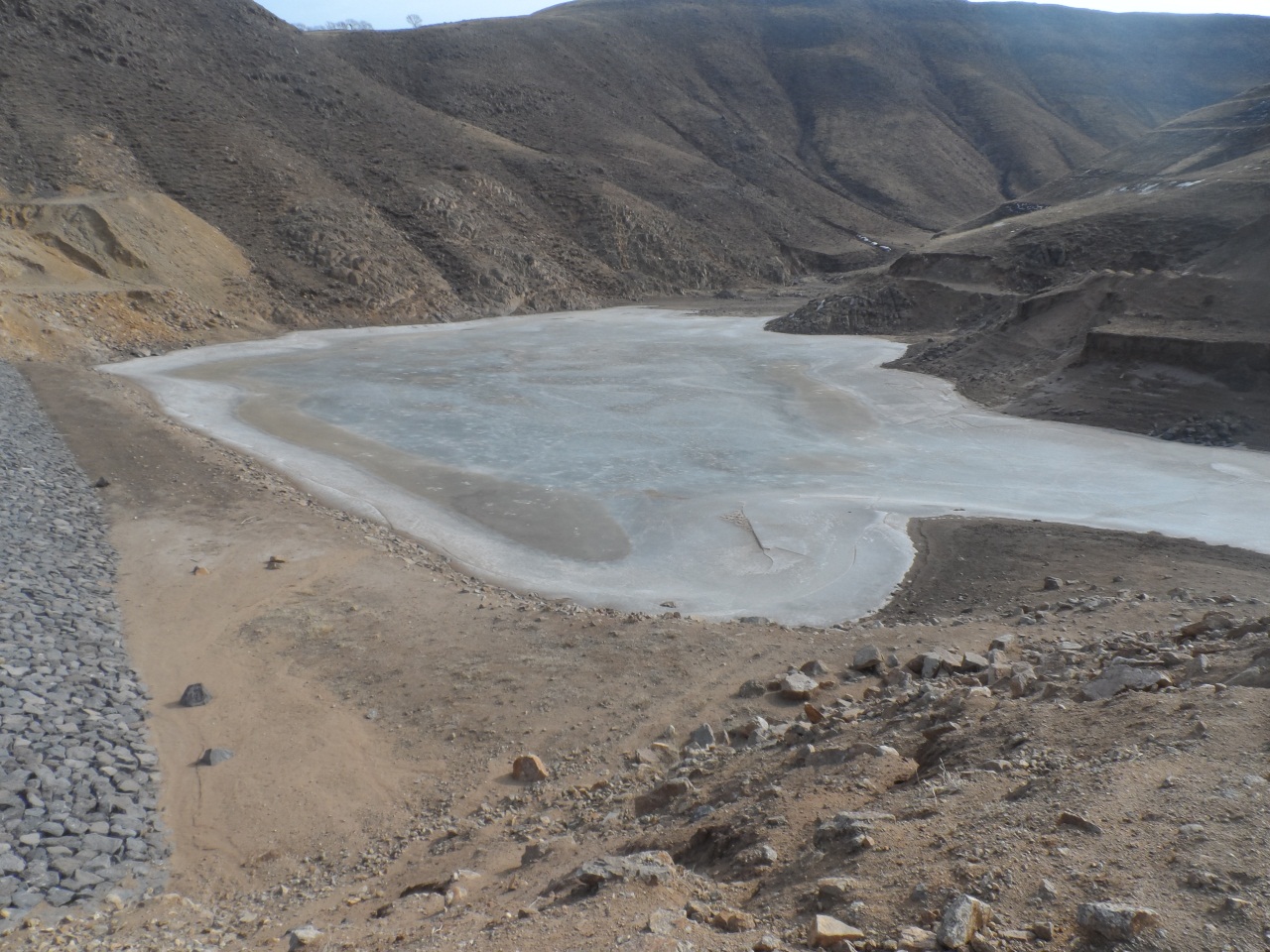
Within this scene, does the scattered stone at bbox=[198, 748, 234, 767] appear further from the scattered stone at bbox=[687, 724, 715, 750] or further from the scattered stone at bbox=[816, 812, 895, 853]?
the scattered stone at bbox=[816, 812, 895, 853]

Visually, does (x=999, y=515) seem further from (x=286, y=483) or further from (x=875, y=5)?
(x=875, y=5)

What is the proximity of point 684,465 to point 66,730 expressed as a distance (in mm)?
10932

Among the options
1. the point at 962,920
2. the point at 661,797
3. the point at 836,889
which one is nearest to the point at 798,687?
the point at 661,797

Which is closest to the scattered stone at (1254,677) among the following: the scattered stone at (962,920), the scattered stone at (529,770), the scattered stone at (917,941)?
the scattered stone at (962,920)

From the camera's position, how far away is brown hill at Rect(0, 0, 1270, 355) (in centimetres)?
Result: 3709

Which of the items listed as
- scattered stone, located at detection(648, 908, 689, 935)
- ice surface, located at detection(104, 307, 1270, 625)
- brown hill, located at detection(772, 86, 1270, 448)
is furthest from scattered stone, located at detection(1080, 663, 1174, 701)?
brown hill, located at detection(772, 86, 1270, 448)

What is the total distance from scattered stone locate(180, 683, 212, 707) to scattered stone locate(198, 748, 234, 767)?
808 millimetres

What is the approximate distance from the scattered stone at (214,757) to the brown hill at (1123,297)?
59.0ft

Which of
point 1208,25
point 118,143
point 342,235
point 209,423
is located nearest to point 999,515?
point 209,423

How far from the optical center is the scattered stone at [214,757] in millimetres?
7543

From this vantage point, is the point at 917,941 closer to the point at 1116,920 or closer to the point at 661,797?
the point at 1116,920

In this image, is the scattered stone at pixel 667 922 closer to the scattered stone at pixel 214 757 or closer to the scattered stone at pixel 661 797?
the scattered stone at pixel 661 797

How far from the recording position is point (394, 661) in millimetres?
9195

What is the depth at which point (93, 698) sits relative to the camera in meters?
8.15
